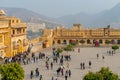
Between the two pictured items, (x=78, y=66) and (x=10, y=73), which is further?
(x=78, y=66)

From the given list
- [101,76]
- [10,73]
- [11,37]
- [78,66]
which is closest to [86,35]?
[11,37]

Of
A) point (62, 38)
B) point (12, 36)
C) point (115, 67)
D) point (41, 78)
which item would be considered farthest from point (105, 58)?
point (62, 38)

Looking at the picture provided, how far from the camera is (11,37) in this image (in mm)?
52000

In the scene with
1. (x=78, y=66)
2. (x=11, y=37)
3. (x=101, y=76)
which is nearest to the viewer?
(x=101, y=76)

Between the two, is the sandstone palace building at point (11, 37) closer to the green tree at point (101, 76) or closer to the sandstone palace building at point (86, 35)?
the sandstone palace building at point (86, 35)

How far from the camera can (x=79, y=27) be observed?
74250mm

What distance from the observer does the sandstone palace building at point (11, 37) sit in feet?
164

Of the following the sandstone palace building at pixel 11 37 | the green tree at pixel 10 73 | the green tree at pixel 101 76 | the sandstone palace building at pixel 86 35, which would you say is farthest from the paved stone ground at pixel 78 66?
the sandstone palace building at pixel 86 35

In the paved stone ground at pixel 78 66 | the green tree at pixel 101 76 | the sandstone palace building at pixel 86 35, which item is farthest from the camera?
the sandstone palace building at pixel 86 35

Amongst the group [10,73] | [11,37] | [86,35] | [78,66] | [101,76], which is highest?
[101,76]

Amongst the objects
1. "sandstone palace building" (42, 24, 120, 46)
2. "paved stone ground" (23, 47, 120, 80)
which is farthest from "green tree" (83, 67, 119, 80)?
"sandstone palace building" (42, 24, 120, 46)

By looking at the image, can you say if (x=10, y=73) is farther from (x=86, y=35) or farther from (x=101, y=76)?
(x=86, y=35)

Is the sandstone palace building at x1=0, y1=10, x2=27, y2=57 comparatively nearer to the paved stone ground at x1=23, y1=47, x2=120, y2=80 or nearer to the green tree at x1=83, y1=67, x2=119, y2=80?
the paved stone ground at x1=23, y1=47, x2=120, y2=80

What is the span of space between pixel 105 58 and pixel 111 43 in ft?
68.6
